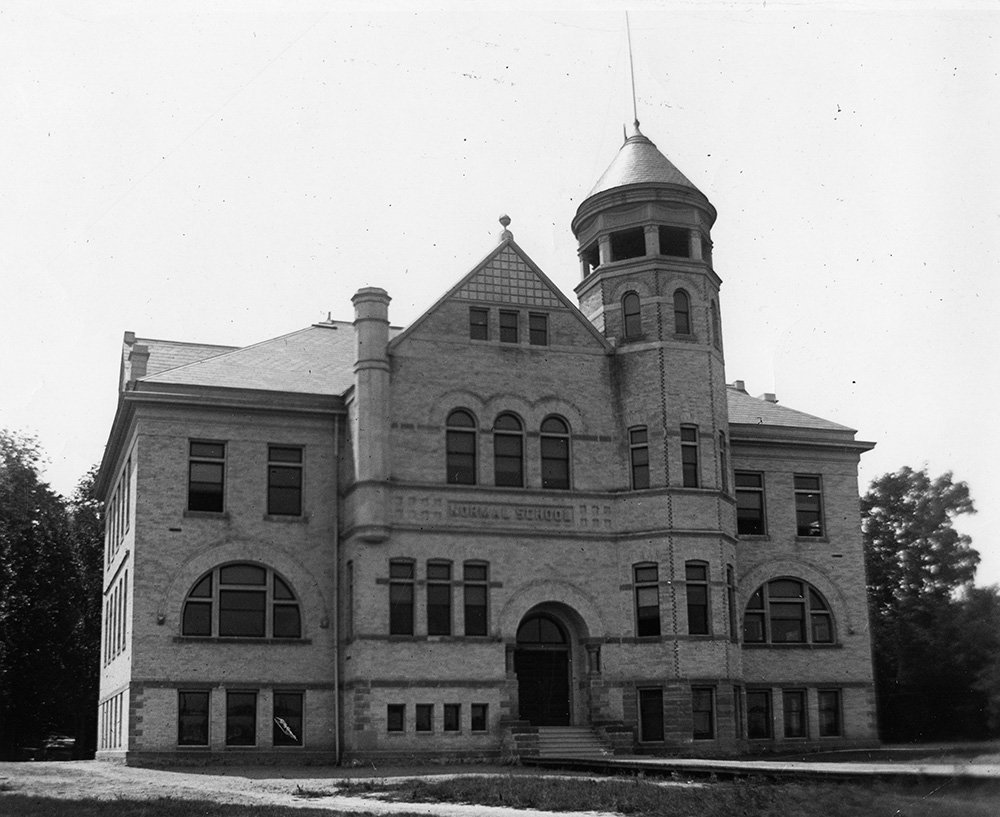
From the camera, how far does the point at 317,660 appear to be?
35.1m

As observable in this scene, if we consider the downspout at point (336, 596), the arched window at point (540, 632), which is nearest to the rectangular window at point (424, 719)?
the downspout at point (336, 596)

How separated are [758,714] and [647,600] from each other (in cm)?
610

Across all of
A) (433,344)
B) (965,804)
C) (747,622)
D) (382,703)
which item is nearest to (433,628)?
(382,703)

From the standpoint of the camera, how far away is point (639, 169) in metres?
38.8

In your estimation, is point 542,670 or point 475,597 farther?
point 542,670

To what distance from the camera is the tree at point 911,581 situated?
3669 centimetres

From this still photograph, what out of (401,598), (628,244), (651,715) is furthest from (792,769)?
(628,244)

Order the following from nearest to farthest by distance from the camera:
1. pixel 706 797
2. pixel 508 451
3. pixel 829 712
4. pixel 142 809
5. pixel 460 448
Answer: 1. pixel 706 797
2. pixel 142 809
3. pixel 460 448
4. pixel 508 451
5. pixel 829 712

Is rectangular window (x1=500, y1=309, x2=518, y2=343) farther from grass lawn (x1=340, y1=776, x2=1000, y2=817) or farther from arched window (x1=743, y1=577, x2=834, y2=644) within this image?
grass lawn (x1=340, y1=776, x2=1000, y2=817)

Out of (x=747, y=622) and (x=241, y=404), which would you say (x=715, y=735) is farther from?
(x=241, y=404)

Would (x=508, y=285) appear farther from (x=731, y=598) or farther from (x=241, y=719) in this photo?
(x=241, y=719)

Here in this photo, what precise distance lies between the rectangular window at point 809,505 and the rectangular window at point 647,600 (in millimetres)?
7462

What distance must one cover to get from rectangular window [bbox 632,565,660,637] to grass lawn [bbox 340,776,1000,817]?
37.2 feet

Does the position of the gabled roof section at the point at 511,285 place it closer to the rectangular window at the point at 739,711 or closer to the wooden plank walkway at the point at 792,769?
the rectangular window at the point at 739,711
